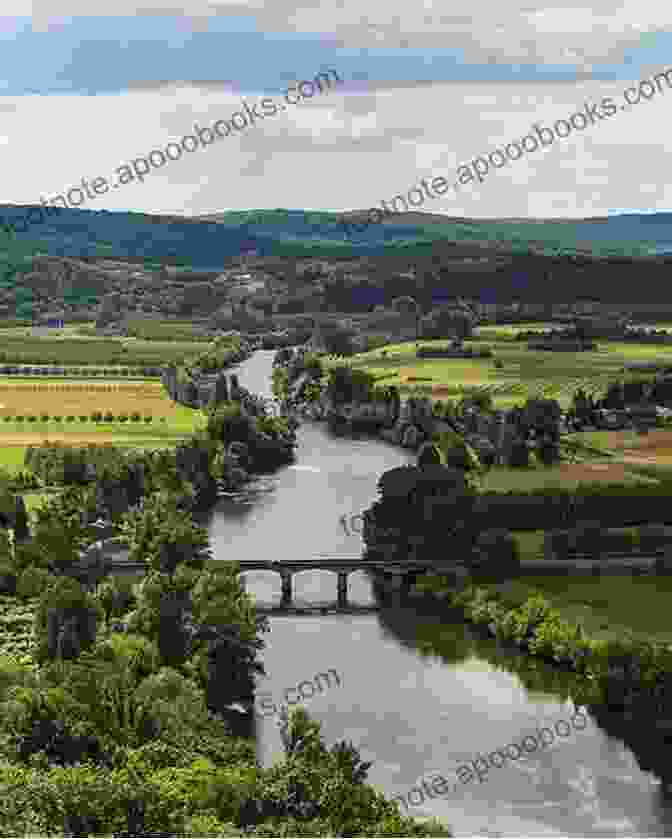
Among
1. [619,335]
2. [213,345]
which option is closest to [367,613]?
[619,335]

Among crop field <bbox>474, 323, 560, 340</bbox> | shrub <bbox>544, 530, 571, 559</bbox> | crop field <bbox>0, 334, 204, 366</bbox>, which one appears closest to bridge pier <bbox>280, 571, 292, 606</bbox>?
shrub <bbox>544, 530, 571, 559</bbox>

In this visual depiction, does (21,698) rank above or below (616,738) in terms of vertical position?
above

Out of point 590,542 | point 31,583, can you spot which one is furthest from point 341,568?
point 31,583

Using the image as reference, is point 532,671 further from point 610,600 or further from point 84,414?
point 84,414

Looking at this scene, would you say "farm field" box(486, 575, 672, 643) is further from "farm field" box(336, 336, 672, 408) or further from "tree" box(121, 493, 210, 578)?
"farm field" box(336, 336, 672, 408)

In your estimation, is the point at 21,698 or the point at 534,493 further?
the point at 534,493

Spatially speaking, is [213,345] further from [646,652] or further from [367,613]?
[646,652]

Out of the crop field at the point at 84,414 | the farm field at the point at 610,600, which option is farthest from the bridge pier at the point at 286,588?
the crop field at the point at 84,414
